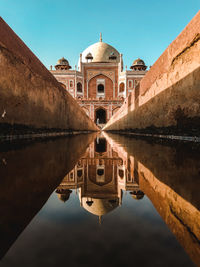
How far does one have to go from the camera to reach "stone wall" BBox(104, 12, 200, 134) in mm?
2857

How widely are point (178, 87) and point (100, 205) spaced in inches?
128

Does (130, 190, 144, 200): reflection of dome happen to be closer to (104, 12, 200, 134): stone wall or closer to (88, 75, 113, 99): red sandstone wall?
(104, 12, 200, 134): stone wall

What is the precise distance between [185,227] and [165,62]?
4.11 metres

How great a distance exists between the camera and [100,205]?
61cm

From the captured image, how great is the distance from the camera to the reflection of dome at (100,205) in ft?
1.85

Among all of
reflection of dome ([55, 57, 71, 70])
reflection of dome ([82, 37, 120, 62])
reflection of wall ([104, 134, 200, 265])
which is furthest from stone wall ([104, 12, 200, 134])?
reflection of dome ([82, 37, 120, 62])

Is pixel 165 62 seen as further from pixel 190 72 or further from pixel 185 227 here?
pixel 185 227

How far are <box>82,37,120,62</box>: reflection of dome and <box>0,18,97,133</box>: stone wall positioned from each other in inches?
1316

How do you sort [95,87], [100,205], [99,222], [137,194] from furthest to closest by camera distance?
[95,87]
[137,194]
[100,205]
[99,222]

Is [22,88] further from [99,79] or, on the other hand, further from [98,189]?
[99,79]

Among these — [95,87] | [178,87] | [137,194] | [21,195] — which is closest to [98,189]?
[137,194]

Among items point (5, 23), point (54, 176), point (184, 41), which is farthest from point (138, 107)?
point (54, 176)

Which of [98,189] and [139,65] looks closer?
[98,189]

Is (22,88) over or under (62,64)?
under
